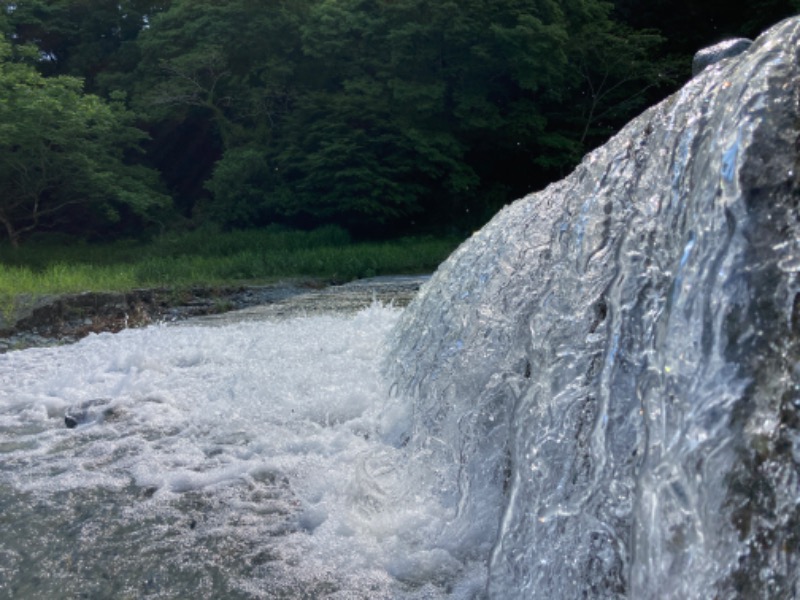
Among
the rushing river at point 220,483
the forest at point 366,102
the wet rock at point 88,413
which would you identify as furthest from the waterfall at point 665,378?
the forest at point 366,102

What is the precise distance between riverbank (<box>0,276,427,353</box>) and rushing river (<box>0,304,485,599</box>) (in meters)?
2.25

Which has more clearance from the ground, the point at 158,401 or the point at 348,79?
the point at 348,79

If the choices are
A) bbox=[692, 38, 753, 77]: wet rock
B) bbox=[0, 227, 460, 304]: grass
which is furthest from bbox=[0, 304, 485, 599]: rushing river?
bbox=[0, 227, 460, 304]: grass

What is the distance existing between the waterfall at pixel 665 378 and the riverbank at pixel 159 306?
4.71 metres

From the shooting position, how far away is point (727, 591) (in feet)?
4.06

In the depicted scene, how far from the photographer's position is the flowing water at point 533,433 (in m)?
1.30

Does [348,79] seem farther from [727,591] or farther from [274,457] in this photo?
[727,591]

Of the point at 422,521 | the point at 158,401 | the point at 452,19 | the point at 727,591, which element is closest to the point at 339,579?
the point at 422,521

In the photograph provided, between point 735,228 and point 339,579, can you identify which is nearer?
point 735,228

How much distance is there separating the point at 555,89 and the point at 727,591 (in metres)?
15.2

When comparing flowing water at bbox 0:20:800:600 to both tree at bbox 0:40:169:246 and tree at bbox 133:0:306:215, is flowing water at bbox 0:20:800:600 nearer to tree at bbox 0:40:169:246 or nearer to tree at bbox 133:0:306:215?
tree at bbox 0:40:169:246

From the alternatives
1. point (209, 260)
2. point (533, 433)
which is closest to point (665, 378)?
point (533, 433)

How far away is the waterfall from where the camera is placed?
4.16 feet

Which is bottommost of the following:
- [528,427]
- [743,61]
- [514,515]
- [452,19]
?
[514,515]
